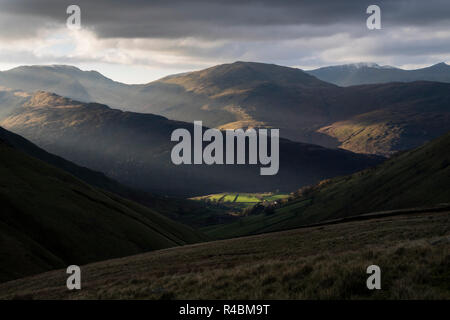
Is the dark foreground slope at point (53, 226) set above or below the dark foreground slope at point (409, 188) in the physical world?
below

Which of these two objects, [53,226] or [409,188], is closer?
[53,226]

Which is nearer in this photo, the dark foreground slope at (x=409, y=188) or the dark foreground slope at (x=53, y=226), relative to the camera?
the dark foreground slope at (x=53, y=226)

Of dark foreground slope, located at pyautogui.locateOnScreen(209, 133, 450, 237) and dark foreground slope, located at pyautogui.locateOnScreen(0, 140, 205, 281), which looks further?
dark foreground slope, located at pyautogui.locateOnScreen(209, 133, 450, 237)

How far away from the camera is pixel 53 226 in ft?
226

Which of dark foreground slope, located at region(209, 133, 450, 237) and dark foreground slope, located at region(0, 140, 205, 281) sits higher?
dark foreground slope, located at region(209, 133, 450, 237)

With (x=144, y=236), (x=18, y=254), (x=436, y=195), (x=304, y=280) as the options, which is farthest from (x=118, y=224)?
(x=436, y=195)

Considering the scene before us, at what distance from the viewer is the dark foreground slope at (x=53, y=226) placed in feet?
182

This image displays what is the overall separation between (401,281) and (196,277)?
9.94 meters

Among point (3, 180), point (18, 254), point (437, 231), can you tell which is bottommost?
point (18, 254)

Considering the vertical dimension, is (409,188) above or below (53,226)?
above

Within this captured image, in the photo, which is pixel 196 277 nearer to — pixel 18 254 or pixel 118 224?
→ pixel 18 254

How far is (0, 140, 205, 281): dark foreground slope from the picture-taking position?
55.6 metres

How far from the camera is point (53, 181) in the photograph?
92.1 m

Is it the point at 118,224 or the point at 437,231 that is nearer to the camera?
the point at 437,231
